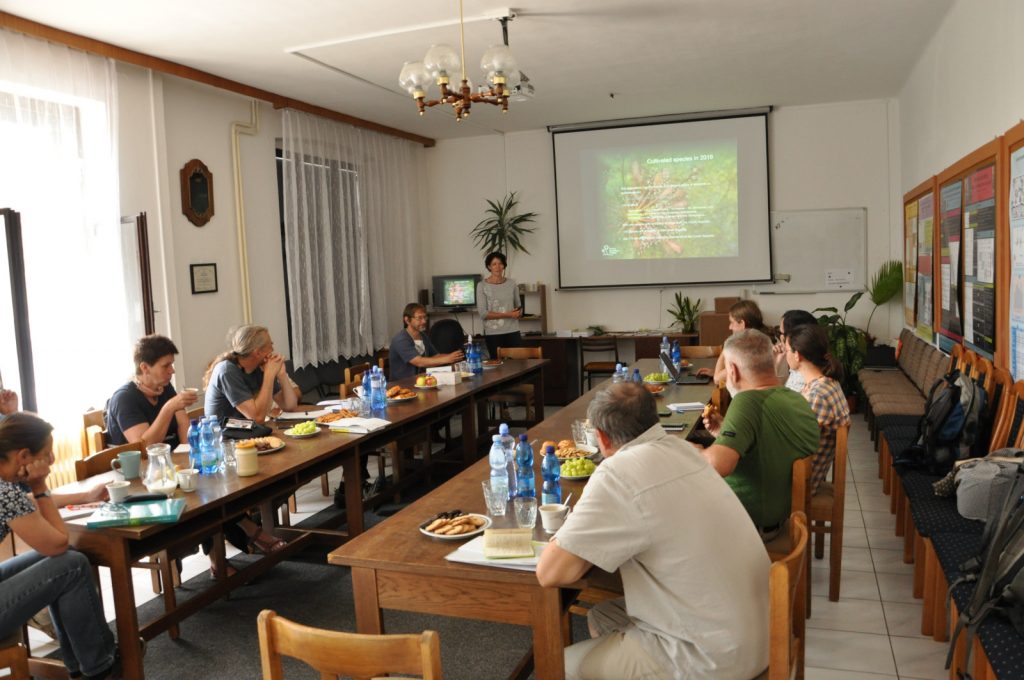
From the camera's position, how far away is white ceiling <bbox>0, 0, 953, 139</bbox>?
490cm

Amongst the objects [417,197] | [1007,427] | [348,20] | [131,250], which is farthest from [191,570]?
[417,197]

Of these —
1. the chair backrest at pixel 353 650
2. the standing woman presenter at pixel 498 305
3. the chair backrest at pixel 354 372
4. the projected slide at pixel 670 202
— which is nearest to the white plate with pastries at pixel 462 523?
the chair backrest at pixel 353 650

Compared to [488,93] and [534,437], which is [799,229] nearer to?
[488,93]

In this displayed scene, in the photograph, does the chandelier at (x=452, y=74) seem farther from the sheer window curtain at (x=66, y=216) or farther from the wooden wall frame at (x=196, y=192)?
the wooden wall frame at (x=196, y=192)

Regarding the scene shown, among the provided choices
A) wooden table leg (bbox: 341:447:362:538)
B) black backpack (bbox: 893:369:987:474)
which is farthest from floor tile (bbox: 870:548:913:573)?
wooden table leg (bbox: 341:447:362:538)

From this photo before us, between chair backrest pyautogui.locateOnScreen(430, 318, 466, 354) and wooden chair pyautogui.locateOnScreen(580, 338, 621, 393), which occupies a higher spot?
chair backrest pyautogui.locateOnScreen(430, 318, 466, 354)

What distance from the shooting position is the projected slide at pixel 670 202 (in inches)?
353

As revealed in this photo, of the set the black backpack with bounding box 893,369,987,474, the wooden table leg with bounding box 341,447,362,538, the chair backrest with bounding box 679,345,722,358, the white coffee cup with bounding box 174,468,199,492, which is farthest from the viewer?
the chair backrest with bounding box 679,345,722,358

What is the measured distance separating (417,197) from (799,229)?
455 cm

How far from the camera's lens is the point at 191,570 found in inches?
172

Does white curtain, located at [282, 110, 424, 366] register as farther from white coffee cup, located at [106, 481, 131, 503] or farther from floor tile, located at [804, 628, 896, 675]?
floor tile, located at [804, 628, 896, 675]

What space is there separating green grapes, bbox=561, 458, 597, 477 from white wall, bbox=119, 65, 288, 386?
410 centimetres

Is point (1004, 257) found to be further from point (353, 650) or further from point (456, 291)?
point (456, 291)

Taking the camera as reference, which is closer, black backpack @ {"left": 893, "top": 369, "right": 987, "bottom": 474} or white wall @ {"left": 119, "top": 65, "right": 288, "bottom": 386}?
black backpack @ {"left": 893, "top": 369, "right": 987, "bottom": 474}
